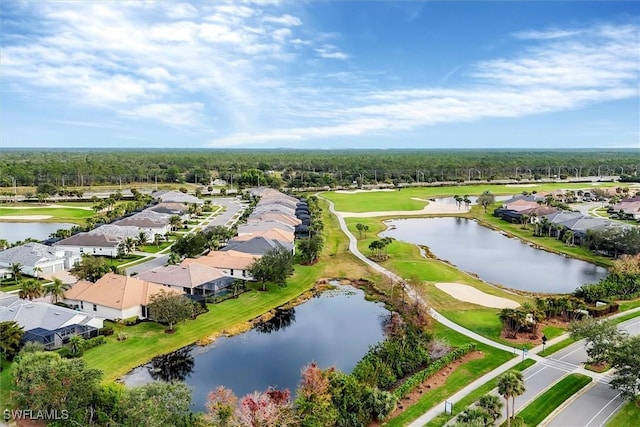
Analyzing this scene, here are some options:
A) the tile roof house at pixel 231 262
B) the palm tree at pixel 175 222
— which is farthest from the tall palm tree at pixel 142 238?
the tile roof house at pixel 231 262

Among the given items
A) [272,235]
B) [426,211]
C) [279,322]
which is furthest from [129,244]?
[426,211]

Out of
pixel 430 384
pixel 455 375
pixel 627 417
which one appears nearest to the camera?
pixel 627 417

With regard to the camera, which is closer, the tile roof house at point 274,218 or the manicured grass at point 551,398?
the manicured grass at point 551,398

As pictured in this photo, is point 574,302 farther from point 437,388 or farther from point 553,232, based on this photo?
point 553,232

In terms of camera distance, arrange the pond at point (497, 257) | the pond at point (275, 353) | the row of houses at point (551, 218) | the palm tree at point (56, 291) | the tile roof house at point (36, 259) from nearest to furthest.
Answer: the pond at point (275, 353), the palm tree at point (56, 291), the tile roof house at point (36, 259), the pond at point (497, 257), the row of houses at point (551, 218)

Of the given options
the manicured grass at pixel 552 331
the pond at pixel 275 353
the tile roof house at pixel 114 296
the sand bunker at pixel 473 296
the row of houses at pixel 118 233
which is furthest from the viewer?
the row of houses at pixel 118 233

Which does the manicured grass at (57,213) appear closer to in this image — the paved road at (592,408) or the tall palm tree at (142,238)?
the tall palm tree at (142,238)

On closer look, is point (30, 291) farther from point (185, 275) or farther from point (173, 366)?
point (173, 366)
